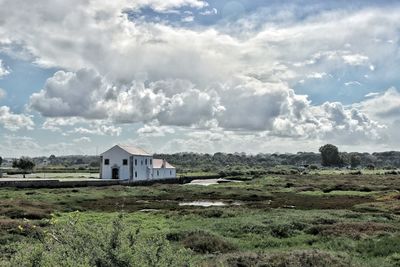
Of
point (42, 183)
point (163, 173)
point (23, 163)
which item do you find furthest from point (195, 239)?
point (163, 173)

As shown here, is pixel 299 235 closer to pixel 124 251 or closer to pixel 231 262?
pixel 231 262

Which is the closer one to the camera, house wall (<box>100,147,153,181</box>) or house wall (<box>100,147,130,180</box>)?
house wall (<box>100,147,153,181</box>)

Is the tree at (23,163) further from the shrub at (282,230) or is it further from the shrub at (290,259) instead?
the shrub at (290,259)

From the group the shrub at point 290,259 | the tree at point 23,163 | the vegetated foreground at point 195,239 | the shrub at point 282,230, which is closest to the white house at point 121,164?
the tree at point 23,163

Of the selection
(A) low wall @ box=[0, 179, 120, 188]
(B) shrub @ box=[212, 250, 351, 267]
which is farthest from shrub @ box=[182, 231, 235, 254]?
(A) low wall @ box=[0, 179, 120, 188]

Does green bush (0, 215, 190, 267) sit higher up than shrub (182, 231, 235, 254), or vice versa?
green bush (0, 215, 190, 267)

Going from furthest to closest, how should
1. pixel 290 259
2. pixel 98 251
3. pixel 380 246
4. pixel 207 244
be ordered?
1. pixel 207 244
2. pixel 380 246
3. pixel 290 259
4. pixel 98 251

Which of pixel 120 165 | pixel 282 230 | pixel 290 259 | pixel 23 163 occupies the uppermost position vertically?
pixel 23 163

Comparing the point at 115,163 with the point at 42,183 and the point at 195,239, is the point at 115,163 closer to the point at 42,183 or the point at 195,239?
the point at 42,183

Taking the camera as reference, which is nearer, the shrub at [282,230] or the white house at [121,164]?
the shrub at [282,230]

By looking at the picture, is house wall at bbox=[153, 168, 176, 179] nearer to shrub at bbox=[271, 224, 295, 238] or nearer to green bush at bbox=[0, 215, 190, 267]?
shrub at bbox=[271, 224, 295, 238]

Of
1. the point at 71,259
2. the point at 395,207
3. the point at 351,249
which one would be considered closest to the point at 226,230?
the point at 351,249

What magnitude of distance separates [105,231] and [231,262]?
29.1ft

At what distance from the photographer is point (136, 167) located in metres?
105
